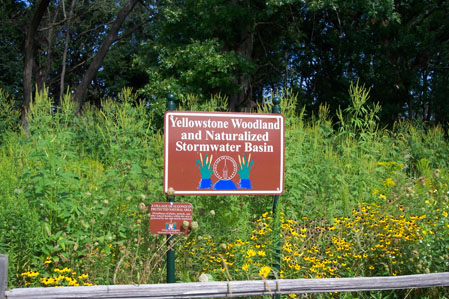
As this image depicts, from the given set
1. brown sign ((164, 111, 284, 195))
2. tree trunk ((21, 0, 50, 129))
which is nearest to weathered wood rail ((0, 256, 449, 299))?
brown sign ((164, 111, 284, 195))

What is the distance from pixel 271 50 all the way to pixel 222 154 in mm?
15936

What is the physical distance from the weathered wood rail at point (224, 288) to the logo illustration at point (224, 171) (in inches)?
40.4

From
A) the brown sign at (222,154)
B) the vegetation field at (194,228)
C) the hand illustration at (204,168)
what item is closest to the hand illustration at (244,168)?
the brown sign at (222,154)

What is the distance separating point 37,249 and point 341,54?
1905 cm

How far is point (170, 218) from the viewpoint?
384 centimetres

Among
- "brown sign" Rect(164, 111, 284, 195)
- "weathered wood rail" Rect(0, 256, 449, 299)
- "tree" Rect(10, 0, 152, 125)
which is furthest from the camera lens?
"tree" Rect(10, 0, 152, 125)

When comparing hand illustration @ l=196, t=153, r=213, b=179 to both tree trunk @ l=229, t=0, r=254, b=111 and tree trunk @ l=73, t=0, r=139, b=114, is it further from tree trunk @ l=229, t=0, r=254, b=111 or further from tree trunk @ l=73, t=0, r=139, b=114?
tree trunk @ l=73, t=0, r=139, b=114

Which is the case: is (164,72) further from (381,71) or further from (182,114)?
(182,114)

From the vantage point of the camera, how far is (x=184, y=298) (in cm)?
311

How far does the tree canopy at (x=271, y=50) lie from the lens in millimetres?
14797

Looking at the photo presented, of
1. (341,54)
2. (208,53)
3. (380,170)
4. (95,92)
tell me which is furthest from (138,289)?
(95,92)

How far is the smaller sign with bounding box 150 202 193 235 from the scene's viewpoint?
12.5 ft

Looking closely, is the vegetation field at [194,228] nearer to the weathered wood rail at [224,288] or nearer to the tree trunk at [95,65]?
the weathered wood rail at [224,288]

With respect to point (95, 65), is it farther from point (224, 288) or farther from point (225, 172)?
point (224, 288)
